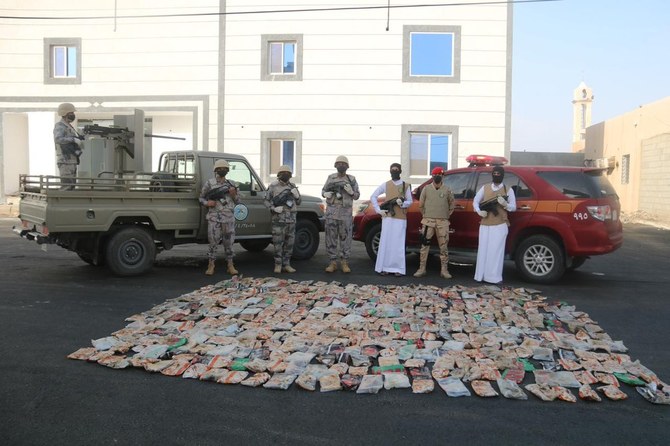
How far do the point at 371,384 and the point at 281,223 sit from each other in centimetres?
526

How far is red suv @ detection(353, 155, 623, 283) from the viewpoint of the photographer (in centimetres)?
830

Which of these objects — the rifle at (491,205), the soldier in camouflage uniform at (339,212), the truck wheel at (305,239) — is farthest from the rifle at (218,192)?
the rifle at (491,205)

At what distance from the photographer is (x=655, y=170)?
20094 millimetres

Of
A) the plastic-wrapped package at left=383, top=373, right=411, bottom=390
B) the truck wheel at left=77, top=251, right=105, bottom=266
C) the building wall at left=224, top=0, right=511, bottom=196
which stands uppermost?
the building wall at left=224, top=0, right=511, bottom=196

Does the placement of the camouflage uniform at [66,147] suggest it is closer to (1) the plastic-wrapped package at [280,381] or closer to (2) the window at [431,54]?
(1) the plastic-wrapped package at [280,381]

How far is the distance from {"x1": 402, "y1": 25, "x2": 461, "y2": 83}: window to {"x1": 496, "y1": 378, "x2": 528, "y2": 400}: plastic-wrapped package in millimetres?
14458

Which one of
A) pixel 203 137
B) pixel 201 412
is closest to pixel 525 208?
pixel 201 412

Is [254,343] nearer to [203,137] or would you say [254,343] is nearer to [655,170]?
[203,137]

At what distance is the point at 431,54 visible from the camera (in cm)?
1781

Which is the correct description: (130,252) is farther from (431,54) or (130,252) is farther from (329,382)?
(431,54)

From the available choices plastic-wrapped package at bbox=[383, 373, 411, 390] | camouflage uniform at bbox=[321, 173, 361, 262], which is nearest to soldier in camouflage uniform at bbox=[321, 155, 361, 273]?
camouflage uniform at bbox=[321, 173, 361, 262]

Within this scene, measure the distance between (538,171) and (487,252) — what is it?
1505 millimetres

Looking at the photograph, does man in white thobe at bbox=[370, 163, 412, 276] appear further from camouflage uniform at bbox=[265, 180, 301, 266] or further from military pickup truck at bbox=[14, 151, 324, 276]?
military pickup truck at bbox=[14, 151, 324, 276]

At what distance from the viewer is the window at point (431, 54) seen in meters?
17.6
